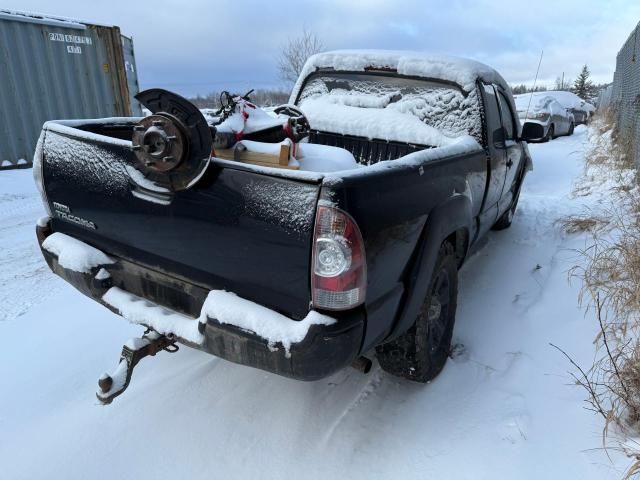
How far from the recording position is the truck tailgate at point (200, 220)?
1803 mm

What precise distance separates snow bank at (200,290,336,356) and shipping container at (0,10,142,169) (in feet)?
28.8

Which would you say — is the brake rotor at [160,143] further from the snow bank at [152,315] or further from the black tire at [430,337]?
the black tire at [430,337]

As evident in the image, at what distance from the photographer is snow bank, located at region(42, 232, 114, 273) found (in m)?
2.36

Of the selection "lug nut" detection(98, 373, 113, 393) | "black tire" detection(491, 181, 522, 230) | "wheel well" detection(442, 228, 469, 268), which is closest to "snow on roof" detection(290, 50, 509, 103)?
"wheel well" detection(442, 228, 469, 268)

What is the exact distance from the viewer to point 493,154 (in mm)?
3539

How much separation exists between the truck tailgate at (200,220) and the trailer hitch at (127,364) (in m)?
0.34

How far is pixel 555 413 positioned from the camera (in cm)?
239

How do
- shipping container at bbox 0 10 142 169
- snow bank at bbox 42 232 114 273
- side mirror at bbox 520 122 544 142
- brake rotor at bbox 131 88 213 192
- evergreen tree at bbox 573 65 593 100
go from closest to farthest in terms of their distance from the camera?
brake rotor at bbox 131 88 213 192 < snow bank at bbox 42 232 114 273 < side mirror at bbox 520 122 544 142 < shipping container at bbox 0 10 142 169 < evergreen tree at bbox 573 65 593 100

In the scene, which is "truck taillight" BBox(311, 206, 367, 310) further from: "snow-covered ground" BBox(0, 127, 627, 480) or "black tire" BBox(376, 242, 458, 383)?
"snow-covered ground" BBox(0, 127, 627, 480)

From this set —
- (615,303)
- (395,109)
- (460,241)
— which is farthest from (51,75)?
(615,303)

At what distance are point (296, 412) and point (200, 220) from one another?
1192mm

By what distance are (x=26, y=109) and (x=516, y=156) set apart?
29.4ft

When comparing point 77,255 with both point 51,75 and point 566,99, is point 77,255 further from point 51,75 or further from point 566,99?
point 566,99

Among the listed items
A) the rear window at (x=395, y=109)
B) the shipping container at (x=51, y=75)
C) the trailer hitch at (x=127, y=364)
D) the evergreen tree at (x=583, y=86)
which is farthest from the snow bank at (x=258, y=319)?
the evergreen tree at (x=583, y=86)
